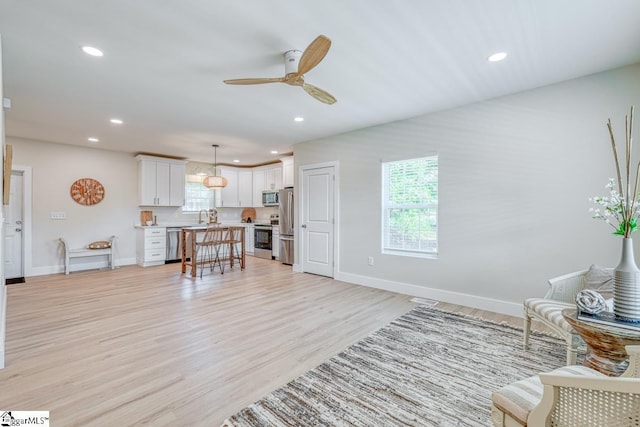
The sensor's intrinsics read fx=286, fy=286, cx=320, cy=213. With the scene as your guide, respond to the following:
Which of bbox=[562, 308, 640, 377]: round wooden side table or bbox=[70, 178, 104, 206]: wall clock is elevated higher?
bbox=[70, 178, 104, 206]: wall clock

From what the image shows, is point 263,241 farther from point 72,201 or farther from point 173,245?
point 72,201

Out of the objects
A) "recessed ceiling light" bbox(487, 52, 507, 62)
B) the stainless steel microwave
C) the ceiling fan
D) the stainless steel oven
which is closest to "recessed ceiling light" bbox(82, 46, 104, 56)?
the ceiling fan

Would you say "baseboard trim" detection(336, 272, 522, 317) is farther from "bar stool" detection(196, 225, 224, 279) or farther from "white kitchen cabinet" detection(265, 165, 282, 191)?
"white kitchen cabinet" detection(265, 165, 282, 191)

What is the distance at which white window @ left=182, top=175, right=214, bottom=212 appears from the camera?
7.62 meters

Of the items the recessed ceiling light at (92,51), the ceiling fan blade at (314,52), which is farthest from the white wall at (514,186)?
the recessed ceiling light at (92,51)

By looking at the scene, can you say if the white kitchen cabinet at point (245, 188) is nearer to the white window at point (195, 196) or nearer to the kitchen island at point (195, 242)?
the white window at point (195, 196)

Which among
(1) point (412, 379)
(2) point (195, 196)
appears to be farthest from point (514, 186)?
(2) point (195, 196)

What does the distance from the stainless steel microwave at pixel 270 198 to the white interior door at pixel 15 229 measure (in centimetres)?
475

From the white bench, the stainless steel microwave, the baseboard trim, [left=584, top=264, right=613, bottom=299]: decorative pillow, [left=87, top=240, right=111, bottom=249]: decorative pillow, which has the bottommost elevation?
the baseboard trim

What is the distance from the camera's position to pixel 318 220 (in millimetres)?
5461

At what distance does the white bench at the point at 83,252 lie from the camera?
558cm

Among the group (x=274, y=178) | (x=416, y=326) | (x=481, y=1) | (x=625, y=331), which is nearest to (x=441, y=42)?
(x=481, y=1)

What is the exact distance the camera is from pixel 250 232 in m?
8.25

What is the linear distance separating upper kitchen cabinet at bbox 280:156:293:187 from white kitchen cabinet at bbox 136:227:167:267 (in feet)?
9.89
